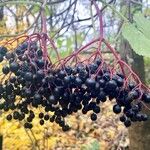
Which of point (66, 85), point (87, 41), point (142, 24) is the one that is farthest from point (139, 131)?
point (66, 85)

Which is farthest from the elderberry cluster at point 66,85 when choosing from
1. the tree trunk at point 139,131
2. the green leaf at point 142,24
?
the tree trunk at point 139,131

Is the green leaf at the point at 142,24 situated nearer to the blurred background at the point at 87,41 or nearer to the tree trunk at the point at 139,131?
the blurred background at the point at 87,41

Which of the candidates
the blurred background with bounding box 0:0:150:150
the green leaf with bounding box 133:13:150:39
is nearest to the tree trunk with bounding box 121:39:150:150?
the blurred background with bounding box 0:0:150:150

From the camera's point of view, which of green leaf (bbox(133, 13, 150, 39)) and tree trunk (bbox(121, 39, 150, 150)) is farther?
tree trunk (bbox(121, 39, 150, 150))

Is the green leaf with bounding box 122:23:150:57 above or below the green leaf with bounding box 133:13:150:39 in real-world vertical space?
below

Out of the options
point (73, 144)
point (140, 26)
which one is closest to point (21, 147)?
point (73, 144)

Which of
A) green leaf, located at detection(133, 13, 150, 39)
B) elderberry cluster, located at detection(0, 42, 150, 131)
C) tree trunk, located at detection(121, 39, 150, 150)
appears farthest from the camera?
tree trunk, located at detection(121, 39, 150, 150)

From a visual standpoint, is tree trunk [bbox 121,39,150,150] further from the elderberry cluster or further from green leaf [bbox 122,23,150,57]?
the elderberry cluster

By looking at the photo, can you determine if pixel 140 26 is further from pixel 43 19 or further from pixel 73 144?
pixel 73 144

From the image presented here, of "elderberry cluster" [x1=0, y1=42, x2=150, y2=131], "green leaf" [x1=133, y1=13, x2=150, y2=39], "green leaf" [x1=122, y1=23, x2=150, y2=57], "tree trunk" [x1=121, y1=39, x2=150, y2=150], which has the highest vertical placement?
"green leaf" [x1=133, y1=13, x2=150, y2=39]
